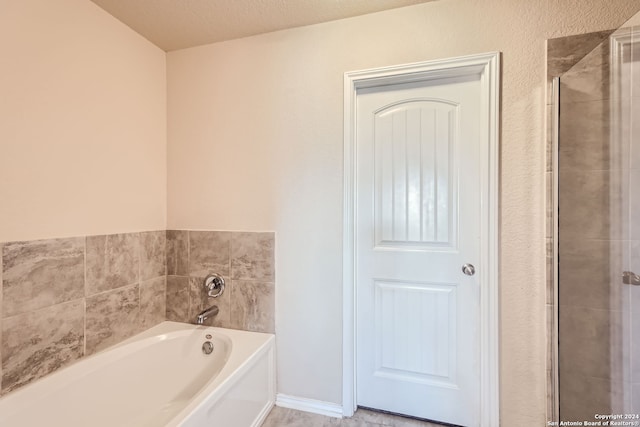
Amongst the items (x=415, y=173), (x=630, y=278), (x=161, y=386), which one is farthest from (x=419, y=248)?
(x=161, y=386)

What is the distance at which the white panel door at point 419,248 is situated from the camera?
1558 millimetres

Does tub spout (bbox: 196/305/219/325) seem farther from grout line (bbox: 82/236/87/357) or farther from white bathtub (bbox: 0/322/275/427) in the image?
grout line (bbox: 82/236/87/357)

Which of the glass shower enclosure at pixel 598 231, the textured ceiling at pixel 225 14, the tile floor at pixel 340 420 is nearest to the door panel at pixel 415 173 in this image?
the glass shower enclosure at pixel 598 231

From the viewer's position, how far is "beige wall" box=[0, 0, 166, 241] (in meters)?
1.23

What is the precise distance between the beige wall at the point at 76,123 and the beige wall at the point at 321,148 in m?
0.19

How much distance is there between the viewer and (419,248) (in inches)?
64.3

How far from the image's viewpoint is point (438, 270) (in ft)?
5.26

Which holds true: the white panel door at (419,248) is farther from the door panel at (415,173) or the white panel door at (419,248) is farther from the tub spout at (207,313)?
the tub spout at (207,313)

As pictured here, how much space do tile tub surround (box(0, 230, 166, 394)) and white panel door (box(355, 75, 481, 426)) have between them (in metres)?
1.40

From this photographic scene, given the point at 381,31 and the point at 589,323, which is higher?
the point at 381,31

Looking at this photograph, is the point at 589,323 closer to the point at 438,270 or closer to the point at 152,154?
the point at 438,270

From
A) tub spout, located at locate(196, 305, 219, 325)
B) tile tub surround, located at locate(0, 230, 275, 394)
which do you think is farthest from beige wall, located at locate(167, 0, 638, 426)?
tub spout, located at locate(196, 305, 219, 325)

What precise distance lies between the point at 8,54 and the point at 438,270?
2.28 metres

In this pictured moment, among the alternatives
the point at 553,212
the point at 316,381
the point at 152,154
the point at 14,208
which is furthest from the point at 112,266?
the point at 553,212
